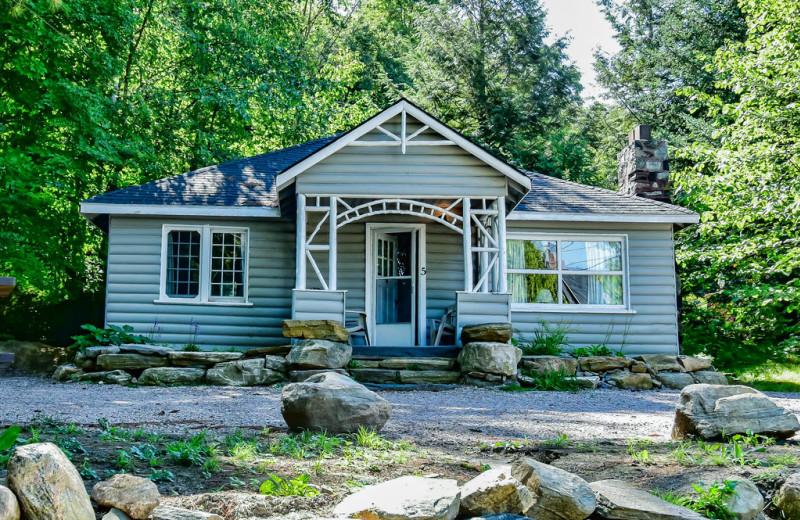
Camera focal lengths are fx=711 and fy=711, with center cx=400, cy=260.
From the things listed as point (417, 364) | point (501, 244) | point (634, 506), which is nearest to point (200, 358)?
point (417, 364)

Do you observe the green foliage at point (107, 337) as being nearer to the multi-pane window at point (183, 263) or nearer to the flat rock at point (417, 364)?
the multi-pane window at point (183, 263)

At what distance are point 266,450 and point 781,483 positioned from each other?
3.44m

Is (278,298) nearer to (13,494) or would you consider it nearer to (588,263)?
(588,263)

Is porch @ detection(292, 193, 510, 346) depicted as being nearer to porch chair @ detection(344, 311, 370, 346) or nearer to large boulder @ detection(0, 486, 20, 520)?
porch chair @ detection(344, 311, 370, 346)

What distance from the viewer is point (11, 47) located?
14719 mm

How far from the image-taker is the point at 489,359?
36.0ft

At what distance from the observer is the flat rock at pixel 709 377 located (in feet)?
40.7

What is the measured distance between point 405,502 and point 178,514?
1121mm

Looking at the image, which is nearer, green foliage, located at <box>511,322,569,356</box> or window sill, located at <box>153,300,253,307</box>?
green foliage, located at <box>511,322,569,356</box>

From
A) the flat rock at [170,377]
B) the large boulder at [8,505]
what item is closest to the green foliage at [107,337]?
the flat rock at [170,377]

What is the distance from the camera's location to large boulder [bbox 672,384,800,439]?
18.8 ft

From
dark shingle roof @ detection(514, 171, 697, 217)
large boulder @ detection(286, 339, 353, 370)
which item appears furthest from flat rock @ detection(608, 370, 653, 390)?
large boulder @ detection(286, 339, 353, 370)

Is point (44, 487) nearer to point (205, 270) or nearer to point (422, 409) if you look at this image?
point (422, 409)

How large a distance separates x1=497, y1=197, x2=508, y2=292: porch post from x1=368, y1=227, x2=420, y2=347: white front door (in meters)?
2.07
